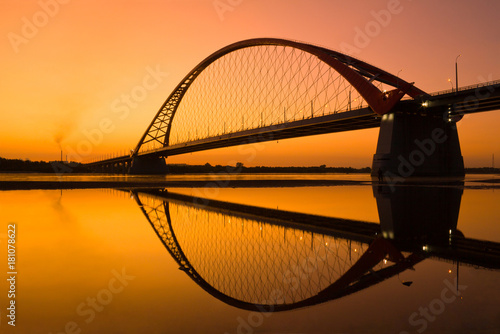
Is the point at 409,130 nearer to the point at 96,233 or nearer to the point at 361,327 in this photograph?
the point at 96,233

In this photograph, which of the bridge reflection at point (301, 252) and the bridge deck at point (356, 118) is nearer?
the bridge reflection at point (301, 252)

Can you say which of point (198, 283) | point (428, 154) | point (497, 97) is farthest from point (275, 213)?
point (428, 154)

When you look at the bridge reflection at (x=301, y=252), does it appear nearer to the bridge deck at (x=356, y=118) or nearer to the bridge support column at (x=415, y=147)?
the bridge deck at (x=356, y=118)

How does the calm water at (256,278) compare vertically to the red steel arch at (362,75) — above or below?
below

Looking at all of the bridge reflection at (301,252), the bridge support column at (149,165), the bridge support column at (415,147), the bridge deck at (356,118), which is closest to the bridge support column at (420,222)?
the bridge reflection at (301,252)

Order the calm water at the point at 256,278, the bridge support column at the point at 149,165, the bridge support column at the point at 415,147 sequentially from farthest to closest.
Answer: the bridge support column at the point at 149,165 → the bridge support column at the point at 415,147 → the calm water at the point at 256,278

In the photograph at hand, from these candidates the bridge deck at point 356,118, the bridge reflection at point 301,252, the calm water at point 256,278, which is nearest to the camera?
the calm water at point 256,278

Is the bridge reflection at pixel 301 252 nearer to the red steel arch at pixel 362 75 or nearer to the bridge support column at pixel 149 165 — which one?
the red steel arch at pixel 362 75

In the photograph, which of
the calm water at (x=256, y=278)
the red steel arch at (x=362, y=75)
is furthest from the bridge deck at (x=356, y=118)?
the calm water at (x=256, y=278)
